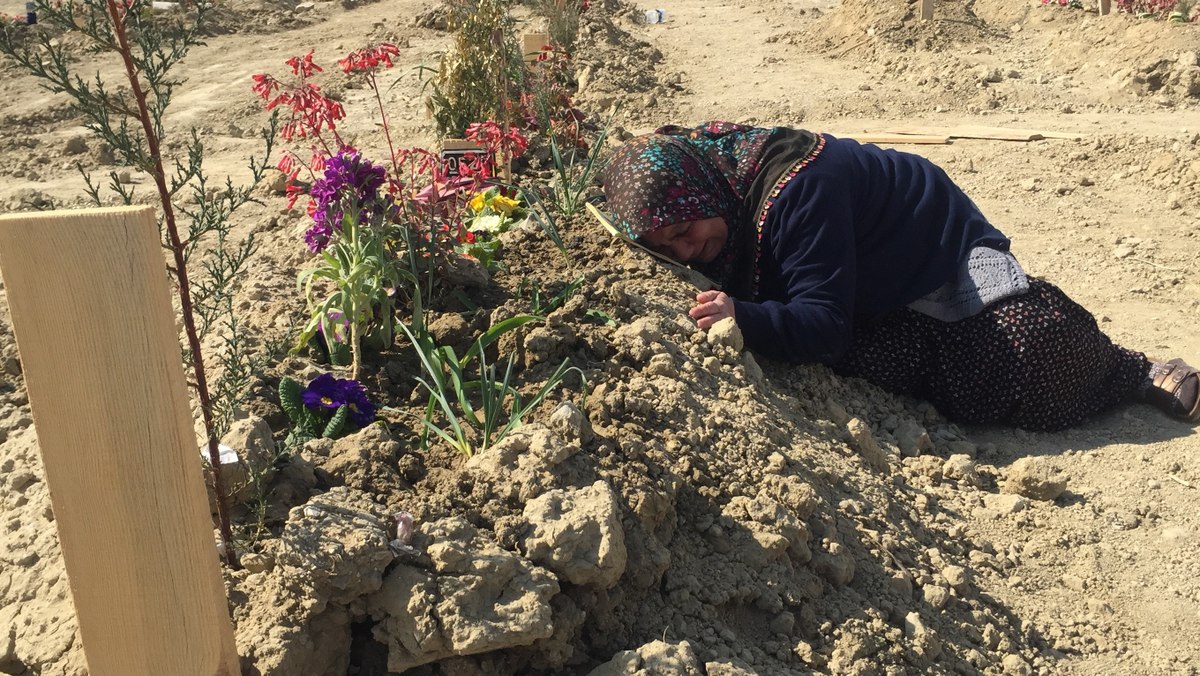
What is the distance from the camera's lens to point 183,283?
6.82ft

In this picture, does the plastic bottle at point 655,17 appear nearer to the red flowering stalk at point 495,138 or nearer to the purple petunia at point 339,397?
the red flowering stalk at point 495,138

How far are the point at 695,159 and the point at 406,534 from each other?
1956 millimetres

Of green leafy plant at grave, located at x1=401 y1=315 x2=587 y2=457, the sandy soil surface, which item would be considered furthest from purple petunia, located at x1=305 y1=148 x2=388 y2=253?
green leafy plant at grave, located at x1=401 y1=315 x2=587 y2=457

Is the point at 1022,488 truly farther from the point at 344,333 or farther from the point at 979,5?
the point at 979,5

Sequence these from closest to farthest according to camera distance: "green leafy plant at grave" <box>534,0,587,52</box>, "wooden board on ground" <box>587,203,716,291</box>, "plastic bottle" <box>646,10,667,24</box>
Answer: "wooden board on ground" <box>587,203,716,291</box>
"green leafy plant at grave" <box>534,0,587,52</box>
"plastic bottle" <box>646,10,667,24</box>

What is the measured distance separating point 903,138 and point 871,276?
4.23 m

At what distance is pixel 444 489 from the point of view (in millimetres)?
2359

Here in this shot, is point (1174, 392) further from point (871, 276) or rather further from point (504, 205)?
point (504, 205)

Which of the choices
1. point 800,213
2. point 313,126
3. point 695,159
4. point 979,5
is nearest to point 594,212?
point 695,159

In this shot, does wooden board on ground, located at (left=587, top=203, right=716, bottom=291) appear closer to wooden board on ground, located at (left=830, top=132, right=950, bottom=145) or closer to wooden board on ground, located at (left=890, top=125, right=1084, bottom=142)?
wooden board on ground, located at (left=830, top=132, right=950, bottom=145)

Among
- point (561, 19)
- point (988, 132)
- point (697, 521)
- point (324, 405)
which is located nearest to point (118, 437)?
point (324, 405)

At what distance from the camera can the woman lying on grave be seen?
3525mm

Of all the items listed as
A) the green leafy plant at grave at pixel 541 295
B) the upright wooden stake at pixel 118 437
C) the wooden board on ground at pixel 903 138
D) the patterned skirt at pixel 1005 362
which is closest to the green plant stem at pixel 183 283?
the upright wooden stake at pixel 118 437

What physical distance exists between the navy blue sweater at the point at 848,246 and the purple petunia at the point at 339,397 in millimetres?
1350
